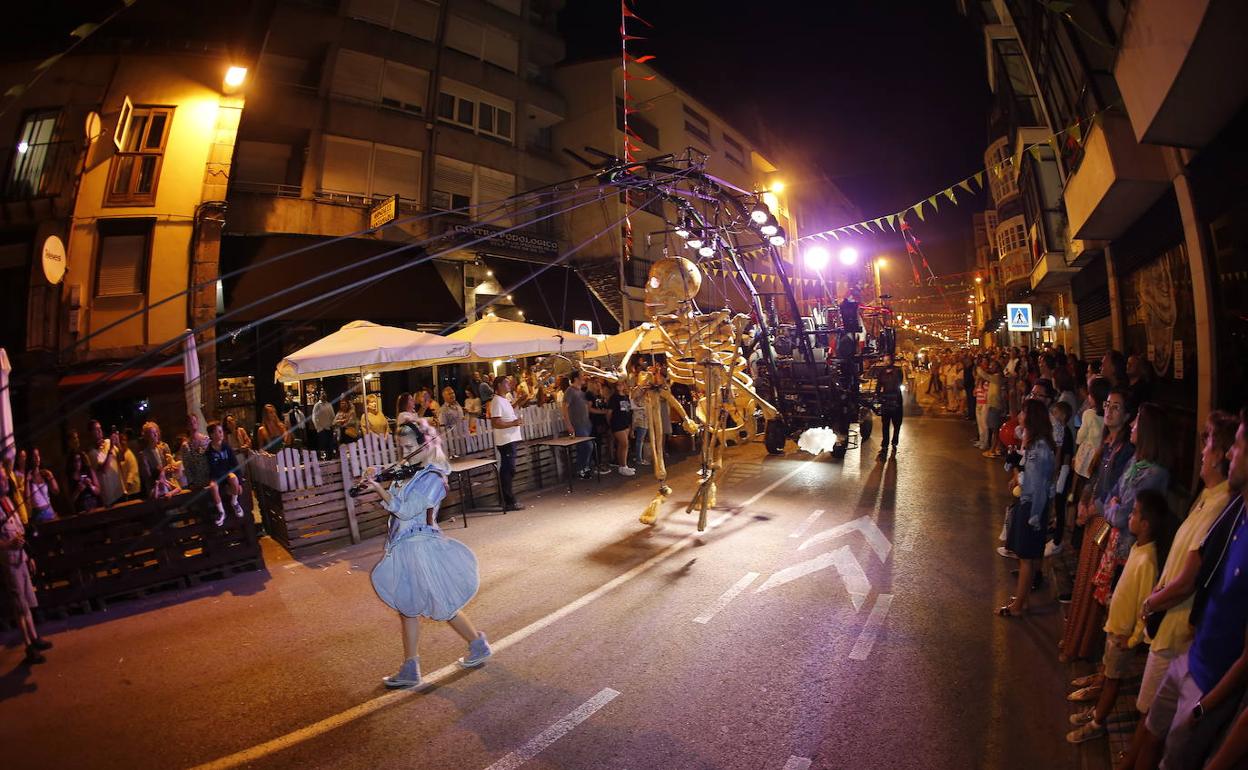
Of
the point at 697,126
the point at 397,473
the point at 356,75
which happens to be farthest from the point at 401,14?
the point at 397,473

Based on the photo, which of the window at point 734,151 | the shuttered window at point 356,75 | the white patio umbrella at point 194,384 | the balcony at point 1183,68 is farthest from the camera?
the window at point 734,151

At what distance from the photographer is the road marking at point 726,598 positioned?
5154mm

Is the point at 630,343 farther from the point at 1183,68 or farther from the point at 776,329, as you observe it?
the point at 1183,68

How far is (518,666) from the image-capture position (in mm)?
4543

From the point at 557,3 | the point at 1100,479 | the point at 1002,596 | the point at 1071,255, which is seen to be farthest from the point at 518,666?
the point at 557,3

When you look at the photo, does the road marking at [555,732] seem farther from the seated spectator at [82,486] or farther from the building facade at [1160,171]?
the seated spectator at [82,486]

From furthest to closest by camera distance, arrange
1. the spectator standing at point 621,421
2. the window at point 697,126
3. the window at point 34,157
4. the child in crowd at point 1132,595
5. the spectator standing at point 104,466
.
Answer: the window at point 697,126
the window at point 34,157
the spectator standing at point 621,421
the spectator standing at point 104,466
the child in crowd at point 1132,595

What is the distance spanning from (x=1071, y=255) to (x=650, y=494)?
1203 cm

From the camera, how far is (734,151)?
1387 inches

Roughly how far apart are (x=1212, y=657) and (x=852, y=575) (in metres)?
3.55

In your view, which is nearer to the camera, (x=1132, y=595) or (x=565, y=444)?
(x=1132, y=595)

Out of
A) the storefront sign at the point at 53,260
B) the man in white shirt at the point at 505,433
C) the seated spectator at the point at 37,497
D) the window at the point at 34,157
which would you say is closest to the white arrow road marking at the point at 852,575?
the man in white shirt at the point at 505,433

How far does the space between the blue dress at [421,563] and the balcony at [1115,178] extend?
28.4 ft

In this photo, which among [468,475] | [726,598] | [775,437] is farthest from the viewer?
[775,437]
